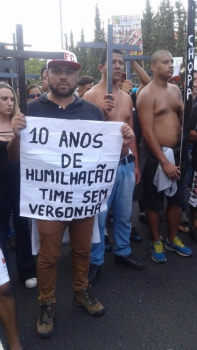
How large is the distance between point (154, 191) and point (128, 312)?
49.7 inches

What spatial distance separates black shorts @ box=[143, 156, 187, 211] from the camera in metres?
3.69

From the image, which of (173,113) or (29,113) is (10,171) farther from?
(173,113)

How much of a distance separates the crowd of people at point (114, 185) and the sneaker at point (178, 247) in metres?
0.01

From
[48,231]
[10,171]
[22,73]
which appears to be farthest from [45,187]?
[22,73]

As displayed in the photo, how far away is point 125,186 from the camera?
342 cm

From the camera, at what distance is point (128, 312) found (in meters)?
2.90

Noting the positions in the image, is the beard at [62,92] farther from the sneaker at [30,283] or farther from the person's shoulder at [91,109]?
the sneaker at [30,283]

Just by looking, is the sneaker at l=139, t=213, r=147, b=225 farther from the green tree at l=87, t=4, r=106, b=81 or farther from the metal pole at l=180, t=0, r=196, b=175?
the green tree at l=87, t=4, r=106, b=81

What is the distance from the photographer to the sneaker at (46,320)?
8.66ft

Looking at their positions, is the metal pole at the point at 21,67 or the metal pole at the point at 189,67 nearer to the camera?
the metal pole at the point at 21,67

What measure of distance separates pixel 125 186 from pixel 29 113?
1218 millimetres

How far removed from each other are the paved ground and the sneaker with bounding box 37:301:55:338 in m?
0.05

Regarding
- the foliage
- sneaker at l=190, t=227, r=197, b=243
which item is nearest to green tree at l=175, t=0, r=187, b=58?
the foliage

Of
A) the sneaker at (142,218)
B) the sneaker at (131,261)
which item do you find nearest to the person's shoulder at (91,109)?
the sneaker at (131,261)
